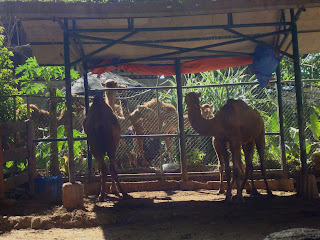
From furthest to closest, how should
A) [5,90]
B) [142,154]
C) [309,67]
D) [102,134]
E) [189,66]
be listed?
[309,67]
[142,154]
[189,66]
[5,90]
[102,134]

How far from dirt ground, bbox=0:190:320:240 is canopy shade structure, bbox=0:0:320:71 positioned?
2.74m

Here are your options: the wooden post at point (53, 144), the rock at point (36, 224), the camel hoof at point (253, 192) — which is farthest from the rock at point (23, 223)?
the camel hoof at point (253, 192)

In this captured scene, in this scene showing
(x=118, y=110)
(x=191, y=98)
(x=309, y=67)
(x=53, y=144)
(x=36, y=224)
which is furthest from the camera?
(x=309, y=67)

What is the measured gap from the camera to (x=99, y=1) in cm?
630

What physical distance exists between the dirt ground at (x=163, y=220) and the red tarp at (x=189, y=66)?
349 cm

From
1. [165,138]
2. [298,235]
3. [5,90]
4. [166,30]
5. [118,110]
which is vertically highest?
[166,30]

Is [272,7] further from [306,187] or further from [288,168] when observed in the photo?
[288,168]

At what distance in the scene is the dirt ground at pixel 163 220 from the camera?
528 cm

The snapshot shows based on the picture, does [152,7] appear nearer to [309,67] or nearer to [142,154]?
[142,154]

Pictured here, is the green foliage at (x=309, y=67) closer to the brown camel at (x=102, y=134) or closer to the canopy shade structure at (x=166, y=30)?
the canopy shade structure at (x=166, y=30)

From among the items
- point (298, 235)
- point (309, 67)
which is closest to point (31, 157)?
point (298, 235)

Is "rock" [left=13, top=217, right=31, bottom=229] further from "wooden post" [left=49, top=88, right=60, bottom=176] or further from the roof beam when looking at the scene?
"wooden post" [left=49, top=88, right=60, bottom=176]

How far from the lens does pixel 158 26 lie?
7207 millimetres

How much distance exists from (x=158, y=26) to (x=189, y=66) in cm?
211
